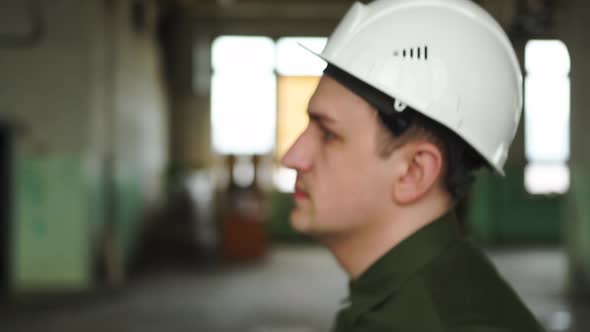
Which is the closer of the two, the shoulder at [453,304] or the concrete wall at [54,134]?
the shoulder at [453,304]

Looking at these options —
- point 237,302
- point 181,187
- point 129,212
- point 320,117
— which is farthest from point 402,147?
point 181,187

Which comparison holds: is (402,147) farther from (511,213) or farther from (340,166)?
(511,213)

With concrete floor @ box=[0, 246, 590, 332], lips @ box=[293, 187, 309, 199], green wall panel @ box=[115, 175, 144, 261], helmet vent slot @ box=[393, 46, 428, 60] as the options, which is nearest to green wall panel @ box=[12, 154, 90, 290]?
concrete floor @ box=[0, 246, 590, 332]

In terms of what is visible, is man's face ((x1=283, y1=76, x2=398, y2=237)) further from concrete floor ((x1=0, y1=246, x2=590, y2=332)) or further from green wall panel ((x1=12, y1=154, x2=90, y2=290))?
green wall panel ((x1=12, y1=154, x2=90, y2=290))

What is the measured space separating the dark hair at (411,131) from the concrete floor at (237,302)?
4.50m

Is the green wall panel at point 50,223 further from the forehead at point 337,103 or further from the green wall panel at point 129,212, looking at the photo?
the forehead at point 337,103

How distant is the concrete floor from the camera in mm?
5488

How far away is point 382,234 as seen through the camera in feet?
3.36

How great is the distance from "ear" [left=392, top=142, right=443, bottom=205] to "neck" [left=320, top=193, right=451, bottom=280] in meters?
0.03

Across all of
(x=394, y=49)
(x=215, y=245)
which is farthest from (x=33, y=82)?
(x=394, y=49)

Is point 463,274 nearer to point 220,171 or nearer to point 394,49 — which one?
point 394,49

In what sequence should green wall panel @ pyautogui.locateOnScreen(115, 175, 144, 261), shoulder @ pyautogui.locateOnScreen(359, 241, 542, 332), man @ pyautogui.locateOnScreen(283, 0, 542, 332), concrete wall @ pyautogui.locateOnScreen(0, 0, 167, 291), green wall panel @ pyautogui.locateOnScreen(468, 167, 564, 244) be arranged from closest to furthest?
shoulder @ pyautogui.locateOnScreen(359, 241, 542, 332) → man @ pyautogui.locateOnScreen(283, 0, 542, 332) → concrete wall @ pyautogui.locateOnScreen(0, 0, 167, 291) → green wall panel @ pyautogui.locateOnScreen(115, 175, 144, 261) → green wall panel @ pyautogui.locateOnScreen(468, 167, 564, 244)

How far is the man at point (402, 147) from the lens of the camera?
99cm

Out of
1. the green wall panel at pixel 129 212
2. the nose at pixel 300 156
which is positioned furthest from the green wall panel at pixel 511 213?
the nose at pixel 300 156
